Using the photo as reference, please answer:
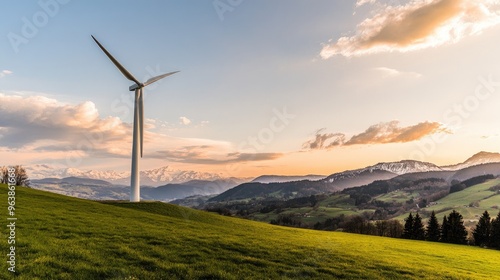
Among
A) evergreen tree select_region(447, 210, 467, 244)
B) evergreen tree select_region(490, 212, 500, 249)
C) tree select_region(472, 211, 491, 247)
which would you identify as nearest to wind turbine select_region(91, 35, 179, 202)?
evergreen tree select_region(447, 210, 467, 244)

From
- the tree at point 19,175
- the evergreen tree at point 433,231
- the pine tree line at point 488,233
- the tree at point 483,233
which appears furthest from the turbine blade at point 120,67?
the tree at point 483,233

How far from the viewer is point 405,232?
11444cm

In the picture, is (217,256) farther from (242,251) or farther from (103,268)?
(103,268)

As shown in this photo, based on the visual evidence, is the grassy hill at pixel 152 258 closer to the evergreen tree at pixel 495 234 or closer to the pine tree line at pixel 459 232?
the evergreen tree at pixel 495 234

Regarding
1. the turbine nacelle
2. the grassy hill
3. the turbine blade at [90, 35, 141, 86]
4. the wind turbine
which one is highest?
the turbine blade at [90, 35, 141, 86]

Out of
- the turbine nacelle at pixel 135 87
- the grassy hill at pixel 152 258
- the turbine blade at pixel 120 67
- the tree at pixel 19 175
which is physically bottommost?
the grassy hill at pixel 152 258

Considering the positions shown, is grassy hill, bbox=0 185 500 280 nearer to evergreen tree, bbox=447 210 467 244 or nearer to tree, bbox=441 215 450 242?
evergreen tree, bbox=447 210 467 244

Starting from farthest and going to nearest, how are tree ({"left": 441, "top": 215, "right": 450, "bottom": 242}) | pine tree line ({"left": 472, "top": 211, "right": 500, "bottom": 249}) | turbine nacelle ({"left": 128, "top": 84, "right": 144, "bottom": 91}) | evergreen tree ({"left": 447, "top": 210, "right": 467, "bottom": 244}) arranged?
1. tree ({"left": 441, "top": 215, "right": 450, "bottom": 242})
2. evergreen tree ({"left": 447, "top": 210, "right": 467, "bottom": 244})
3. pine tree line ({"left": 472, "top": 211, "right": 500, "bottom": 249})
4. turbine nacelle ({"left": 128, "top": 84, "right": 144, "bottom": 91})

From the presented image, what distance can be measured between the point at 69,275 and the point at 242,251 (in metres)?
12.3

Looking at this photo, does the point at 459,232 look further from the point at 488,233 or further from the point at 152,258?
the point at 152,258

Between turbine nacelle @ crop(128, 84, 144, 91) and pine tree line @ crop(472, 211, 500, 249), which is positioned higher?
turbine nacelle @ crop(128, 84, 144, 91)

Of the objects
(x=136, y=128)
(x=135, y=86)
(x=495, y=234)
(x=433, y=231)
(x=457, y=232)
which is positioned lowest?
(x=433, y=231)

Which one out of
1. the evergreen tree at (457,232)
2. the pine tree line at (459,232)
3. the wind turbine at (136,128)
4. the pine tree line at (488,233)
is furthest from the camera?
the evergreen tree at (457,232)

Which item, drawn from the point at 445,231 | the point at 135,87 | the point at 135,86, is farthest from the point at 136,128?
the point at 445,231
